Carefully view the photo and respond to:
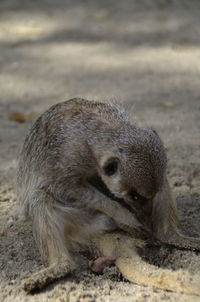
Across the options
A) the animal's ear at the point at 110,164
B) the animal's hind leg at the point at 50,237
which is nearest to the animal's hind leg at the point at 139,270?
the animal's hind leg at the point at 50,237

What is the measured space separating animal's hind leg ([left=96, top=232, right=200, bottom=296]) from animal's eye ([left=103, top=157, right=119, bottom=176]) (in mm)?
352

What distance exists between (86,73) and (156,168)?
3137mm

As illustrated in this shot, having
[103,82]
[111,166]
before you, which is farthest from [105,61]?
[111,166]

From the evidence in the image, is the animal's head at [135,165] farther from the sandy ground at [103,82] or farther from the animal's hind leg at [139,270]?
the sandy ground at [103,82]

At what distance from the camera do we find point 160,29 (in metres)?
6.24

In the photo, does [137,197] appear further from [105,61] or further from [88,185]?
[105,61]

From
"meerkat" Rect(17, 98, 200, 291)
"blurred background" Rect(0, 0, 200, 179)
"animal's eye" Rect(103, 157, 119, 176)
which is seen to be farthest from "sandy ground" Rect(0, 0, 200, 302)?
"animal's eye" Rect(103, 157, 119, 176)

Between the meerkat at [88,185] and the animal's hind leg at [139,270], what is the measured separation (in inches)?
2.2

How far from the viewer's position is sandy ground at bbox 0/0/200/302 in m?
2.26

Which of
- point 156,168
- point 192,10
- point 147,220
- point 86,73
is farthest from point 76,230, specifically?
point 192,10

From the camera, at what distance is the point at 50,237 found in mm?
2328

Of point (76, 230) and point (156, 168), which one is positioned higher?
point (156, 168)

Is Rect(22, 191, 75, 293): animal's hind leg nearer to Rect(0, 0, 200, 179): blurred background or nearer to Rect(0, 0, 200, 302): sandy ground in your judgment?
Rect(0, 0, 200, 302): sandy ground

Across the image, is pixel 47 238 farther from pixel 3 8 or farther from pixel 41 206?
pixel 3 8
